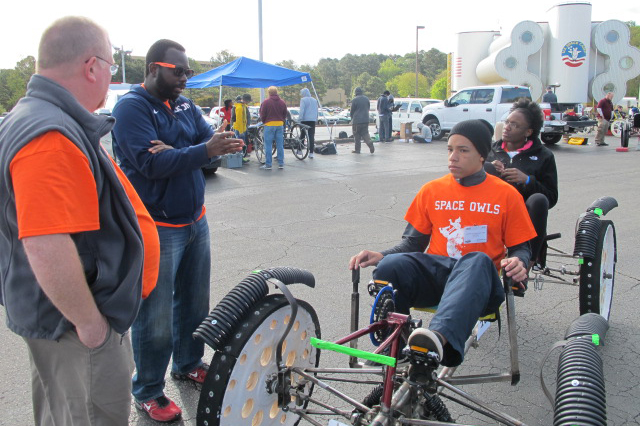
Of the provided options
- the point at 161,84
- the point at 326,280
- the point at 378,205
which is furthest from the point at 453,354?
the point at 378,205

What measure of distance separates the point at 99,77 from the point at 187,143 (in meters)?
1.20

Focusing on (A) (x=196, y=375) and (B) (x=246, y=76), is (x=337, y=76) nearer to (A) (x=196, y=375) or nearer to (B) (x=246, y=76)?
(B) (x=246, y=76)

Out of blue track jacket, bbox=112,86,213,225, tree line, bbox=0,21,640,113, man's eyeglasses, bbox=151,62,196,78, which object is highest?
tree line, bbox=0,21,640,113

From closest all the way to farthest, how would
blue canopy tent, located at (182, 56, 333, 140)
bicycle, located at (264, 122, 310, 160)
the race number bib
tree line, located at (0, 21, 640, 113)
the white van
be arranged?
the race number bib → blue canopy tent, located at (182, 56, 333, 140) → bicycle, located at (264, 122, 310, 160) → the white van → tree line, located at (0, 21, 640, 113)

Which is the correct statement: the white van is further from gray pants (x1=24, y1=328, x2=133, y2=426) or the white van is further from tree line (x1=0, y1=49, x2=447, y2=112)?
gray pants (x1=24, y1=328, x2=133, y2=426)

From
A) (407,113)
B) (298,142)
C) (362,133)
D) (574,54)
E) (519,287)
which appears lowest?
(519,287)

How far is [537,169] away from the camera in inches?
161

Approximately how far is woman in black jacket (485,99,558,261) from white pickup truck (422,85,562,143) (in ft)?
44.8

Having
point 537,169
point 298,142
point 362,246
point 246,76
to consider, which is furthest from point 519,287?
point 298,142

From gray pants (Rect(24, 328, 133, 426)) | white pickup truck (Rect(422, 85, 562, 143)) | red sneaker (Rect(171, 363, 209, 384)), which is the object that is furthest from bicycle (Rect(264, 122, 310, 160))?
gray pants (Rect(24, 328, 133, 426))

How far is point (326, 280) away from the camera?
5.05 m

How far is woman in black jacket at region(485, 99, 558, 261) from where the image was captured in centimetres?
395

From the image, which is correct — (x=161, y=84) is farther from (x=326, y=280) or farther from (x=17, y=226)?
(x=326, y=280)

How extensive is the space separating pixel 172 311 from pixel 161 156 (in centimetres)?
84
